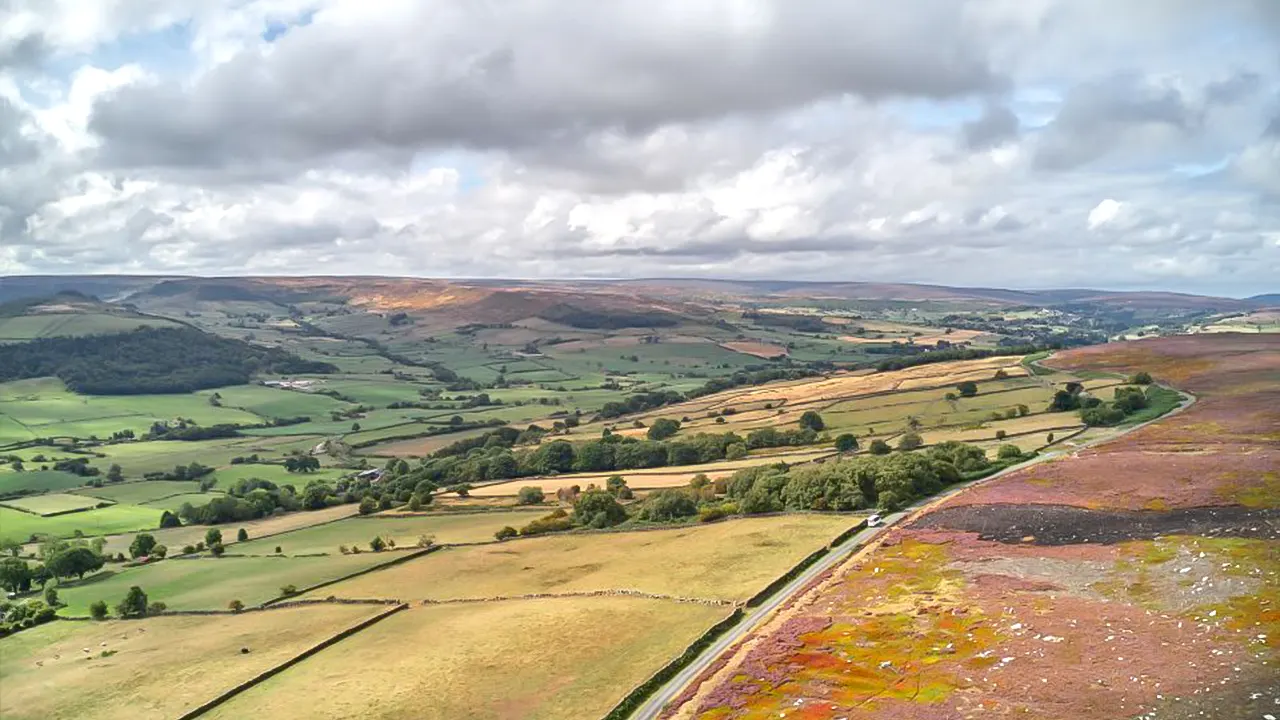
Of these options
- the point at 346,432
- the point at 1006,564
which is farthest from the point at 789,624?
the point at 346,432

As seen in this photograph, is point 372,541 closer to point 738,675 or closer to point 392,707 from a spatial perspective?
point 392,707

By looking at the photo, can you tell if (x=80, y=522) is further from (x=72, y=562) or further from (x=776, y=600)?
(x=776, y=600)

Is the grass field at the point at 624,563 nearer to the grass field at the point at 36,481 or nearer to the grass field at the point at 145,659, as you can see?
the grass field at the point at 145,659

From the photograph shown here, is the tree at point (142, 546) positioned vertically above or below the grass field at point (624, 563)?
below

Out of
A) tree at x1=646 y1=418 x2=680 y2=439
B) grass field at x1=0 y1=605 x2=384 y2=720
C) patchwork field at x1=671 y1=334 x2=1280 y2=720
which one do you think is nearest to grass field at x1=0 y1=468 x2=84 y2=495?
grass field at x1=0 y1=605 x2=384 y2=720

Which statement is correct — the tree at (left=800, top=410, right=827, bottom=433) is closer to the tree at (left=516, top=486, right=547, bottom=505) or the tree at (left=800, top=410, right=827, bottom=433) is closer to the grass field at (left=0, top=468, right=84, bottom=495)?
the tree at (left=516, top=486, right=547, bottom=505)

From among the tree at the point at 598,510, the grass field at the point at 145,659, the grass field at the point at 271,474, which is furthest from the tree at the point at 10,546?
the tree at the point at 598,510
